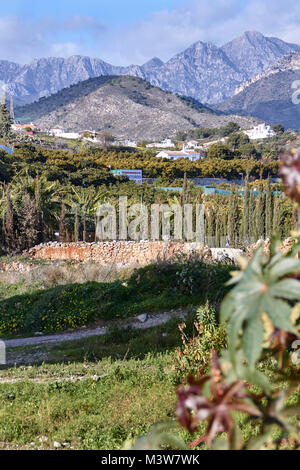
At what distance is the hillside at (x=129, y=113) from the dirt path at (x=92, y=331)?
3510 inches

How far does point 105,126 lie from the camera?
103 m

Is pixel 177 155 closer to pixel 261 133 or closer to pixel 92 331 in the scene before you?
pixel 261 133

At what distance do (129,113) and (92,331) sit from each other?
104516 millimetres

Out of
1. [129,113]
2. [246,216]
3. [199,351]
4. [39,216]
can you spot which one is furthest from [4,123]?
[129,113]

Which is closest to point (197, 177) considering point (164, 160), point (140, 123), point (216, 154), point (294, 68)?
point (164, 160)

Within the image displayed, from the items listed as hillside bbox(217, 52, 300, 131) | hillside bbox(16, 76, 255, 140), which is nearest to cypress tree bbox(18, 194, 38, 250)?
hillside bbox(16, 76, 255, 140)

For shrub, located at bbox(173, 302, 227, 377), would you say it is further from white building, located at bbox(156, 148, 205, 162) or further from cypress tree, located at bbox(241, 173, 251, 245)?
white building, located at bbox(156, 148, 205, 162)

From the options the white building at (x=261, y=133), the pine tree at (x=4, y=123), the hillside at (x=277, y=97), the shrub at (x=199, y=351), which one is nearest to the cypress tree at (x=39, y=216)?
the shrub at (x=199, y=351)

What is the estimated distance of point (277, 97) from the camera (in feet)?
595

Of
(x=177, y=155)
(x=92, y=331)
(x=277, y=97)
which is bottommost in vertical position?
(x=92, y=331)

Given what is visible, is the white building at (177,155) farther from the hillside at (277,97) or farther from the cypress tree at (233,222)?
the hillside at (277,97)

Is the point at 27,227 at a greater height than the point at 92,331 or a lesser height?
greater

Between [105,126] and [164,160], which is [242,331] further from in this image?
[105,126]

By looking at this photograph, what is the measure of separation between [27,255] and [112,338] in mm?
7954
